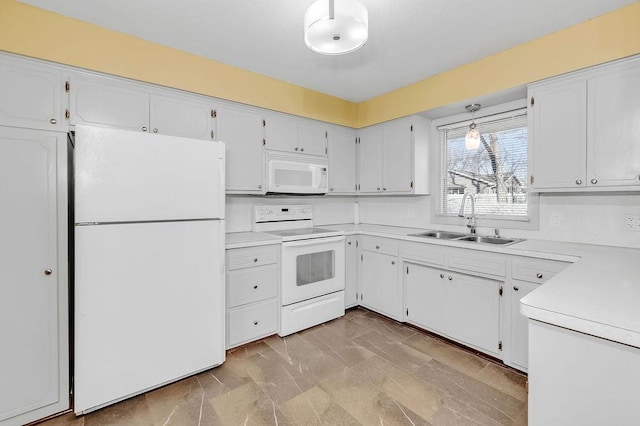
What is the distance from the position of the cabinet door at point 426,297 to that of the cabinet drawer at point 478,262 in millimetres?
191

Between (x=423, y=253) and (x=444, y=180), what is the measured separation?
101 centimetres

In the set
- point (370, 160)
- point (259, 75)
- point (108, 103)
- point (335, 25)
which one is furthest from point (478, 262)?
point (108, 103)

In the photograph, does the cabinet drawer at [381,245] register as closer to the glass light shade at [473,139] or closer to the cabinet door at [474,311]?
the cabinet door at [474,311]

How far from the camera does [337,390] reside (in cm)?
197

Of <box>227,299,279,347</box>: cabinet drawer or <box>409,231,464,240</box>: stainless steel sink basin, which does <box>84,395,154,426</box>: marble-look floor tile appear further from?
<box>409,231,464,240</box>: stainless steel sink basin

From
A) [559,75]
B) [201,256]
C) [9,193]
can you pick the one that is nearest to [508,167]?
[559,75]

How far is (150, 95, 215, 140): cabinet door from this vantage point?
2.31 meters

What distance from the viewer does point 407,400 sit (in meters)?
1.86

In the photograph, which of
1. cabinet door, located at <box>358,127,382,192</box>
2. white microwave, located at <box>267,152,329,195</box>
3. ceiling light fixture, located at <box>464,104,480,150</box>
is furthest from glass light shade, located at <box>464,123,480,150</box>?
white microwave, located at <box>267,152,329,195</box>

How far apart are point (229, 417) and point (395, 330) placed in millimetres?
1686

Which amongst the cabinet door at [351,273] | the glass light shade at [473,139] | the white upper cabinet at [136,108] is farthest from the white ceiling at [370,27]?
the cabinet door at [351,273]

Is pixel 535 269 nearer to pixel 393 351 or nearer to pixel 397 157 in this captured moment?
pixel 393 351

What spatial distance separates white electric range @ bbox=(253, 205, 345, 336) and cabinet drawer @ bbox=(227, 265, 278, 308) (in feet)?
0.32

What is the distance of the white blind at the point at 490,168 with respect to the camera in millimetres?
2664
